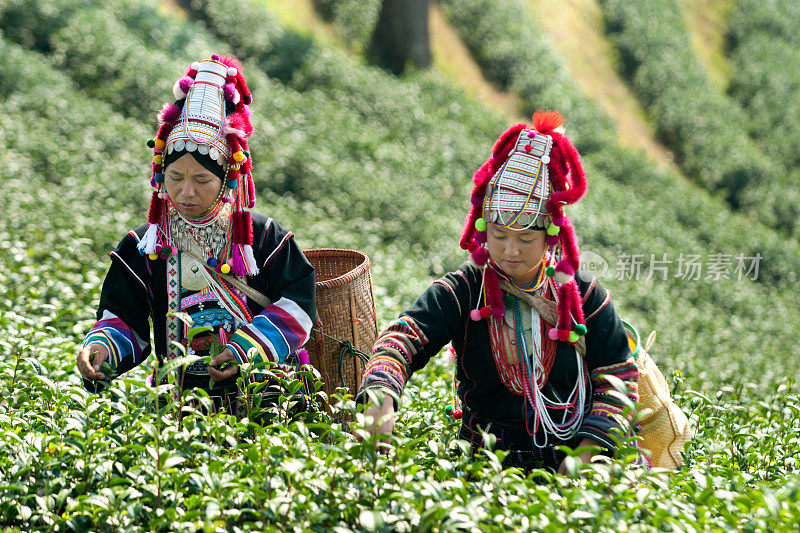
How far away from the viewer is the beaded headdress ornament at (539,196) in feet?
8.82

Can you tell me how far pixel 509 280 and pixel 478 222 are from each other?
0.25 m

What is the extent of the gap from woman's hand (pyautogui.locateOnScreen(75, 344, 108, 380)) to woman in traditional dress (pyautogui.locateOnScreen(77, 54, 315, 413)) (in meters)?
0.06

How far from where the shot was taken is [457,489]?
6.60 feet

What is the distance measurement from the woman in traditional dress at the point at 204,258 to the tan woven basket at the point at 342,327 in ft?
0.70

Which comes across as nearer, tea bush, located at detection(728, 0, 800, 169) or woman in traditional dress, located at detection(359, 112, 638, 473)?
woman in traditional dress, located at detection(359, 112, 638, 473)

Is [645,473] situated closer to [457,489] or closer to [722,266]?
[457,489]

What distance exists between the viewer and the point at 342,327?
3.26 meters

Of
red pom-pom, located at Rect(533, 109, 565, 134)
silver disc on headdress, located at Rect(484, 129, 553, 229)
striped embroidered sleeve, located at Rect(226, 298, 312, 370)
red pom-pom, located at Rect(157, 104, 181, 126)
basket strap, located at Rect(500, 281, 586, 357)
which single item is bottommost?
striped embroidered sleeve, located at Rect(226, 298, 312, 370)

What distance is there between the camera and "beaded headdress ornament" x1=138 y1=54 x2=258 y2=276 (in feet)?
9.46

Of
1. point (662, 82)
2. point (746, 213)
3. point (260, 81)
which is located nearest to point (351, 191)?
point (260, 81)

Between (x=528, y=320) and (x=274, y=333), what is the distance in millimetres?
938

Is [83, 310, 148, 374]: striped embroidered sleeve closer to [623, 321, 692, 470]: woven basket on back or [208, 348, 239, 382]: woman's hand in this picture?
[208, 348, 239, 382]: woman's hand

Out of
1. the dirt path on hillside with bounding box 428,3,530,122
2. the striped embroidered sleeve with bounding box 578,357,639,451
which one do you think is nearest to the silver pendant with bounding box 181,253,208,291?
the striped embroidered sleeve with bounding box 578,357,639,451

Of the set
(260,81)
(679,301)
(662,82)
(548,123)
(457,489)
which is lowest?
(679,301)
